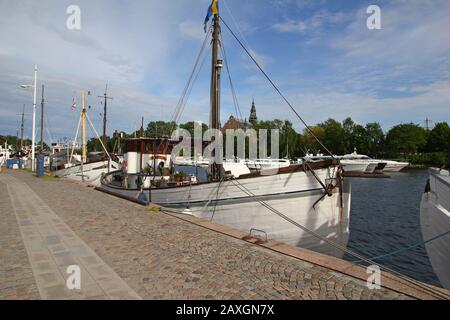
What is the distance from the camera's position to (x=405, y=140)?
81438 mm

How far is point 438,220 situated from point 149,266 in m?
7.62

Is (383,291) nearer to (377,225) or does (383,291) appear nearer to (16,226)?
(16,226)

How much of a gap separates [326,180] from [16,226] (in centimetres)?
948

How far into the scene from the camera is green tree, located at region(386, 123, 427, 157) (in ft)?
267

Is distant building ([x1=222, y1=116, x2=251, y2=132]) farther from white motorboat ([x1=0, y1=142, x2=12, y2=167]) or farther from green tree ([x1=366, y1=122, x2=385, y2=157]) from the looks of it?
green tree ([x1=366, y1=122, x2=385, y2=157])

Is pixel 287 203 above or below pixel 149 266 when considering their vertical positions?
above

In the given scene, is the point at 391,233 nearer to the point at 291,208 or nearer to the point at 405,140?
the point at 291,208

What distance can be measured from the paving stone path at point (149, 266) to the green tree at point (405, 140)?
8706 centimetres

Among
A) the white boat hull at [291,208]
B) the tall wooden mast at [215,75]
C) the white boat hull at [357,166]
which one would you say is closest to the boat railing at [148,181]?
the white boat hull at [291,208]

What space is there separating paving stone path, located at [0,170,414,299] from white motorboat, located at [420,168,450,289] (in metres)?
4.22

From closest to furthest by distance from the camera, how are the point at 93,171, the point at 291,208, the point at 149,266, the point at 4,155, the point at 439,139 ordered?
the point at 149,266, the point at 291,208, the point at 93,171, the point at 4,155, the point at 439,139

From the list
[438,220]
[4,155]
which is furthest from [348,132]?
[438,220]

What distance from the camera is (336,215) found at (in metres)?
10.7
